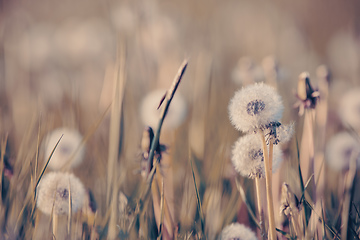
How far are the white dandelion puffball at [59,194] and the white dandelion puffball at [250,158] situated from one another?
324 millimetres

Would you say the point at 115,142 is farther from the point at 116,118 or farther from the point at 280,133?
the point at 280,133

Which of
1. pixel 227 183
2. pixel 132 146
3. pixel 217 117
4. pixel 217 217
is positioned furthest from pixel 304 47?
pixel 217 217

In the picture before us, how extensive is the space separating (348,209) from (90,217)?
533 millimetres

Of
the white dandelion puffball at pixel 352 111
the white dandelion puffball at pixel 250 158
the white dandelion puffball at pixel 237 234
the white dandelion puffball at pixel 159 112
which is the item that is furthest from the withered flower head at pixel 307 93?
the white dandelion puffball at pixel 159 112

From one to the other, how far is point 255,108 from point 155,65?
1618mm

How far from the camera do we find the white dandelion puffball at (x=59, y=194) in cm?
85

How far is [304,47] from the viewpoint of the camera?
293 centimetres

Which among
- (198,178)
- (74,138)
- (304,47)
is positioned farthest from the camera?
(304,47)

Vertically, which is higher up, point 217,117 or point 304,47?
point 304,47

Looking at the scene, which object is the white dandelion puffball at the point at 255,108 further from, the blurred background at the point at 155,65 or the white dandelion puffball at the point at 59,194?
the white dandelion puffball at the point at 59,194

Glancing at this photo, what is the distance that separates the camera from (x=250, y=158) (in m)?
0.78

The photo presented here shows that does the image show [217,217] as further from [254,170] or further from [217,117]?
[217,117]

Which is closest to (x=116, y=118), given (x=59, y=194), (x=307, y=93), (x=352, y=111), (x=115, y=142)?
(x=115, y=142)

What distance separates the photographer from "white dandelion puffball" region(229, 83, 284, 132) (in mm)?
702
